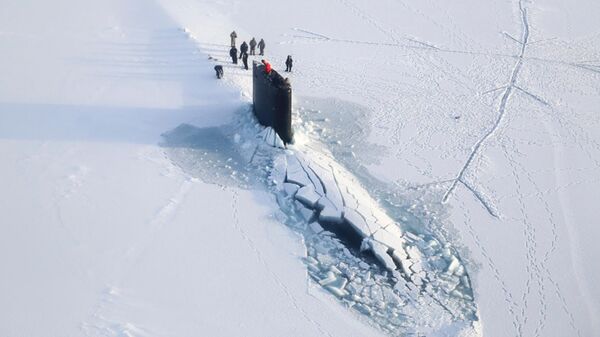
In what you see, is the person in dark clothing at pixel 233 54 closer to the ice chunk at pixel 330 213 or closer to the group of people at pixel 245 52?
the group of people at pixel 245 52

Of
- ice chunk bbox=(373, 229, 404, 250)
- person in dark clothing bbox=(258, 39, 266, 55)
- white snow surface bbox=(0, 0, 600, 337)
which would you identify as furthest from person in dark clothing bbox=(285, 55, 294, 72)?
ice chunk bbox=(373, 229, 404, 250)


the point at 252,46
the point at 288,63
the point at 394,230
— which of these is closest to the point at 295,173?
the point at 394,230

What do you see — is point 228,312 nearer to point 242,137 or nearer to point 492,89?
point 242,137

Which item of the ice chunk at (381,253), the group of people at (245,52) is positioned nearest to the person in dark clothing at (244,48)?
the group of people at (245,52)

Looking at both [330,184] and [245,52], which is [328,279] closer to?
[330,184]

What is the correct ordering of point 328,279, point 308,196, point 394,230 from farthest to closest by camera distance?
point 308,196, point 394,230, point 328,279

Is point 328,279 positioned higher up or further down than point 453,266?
further down
